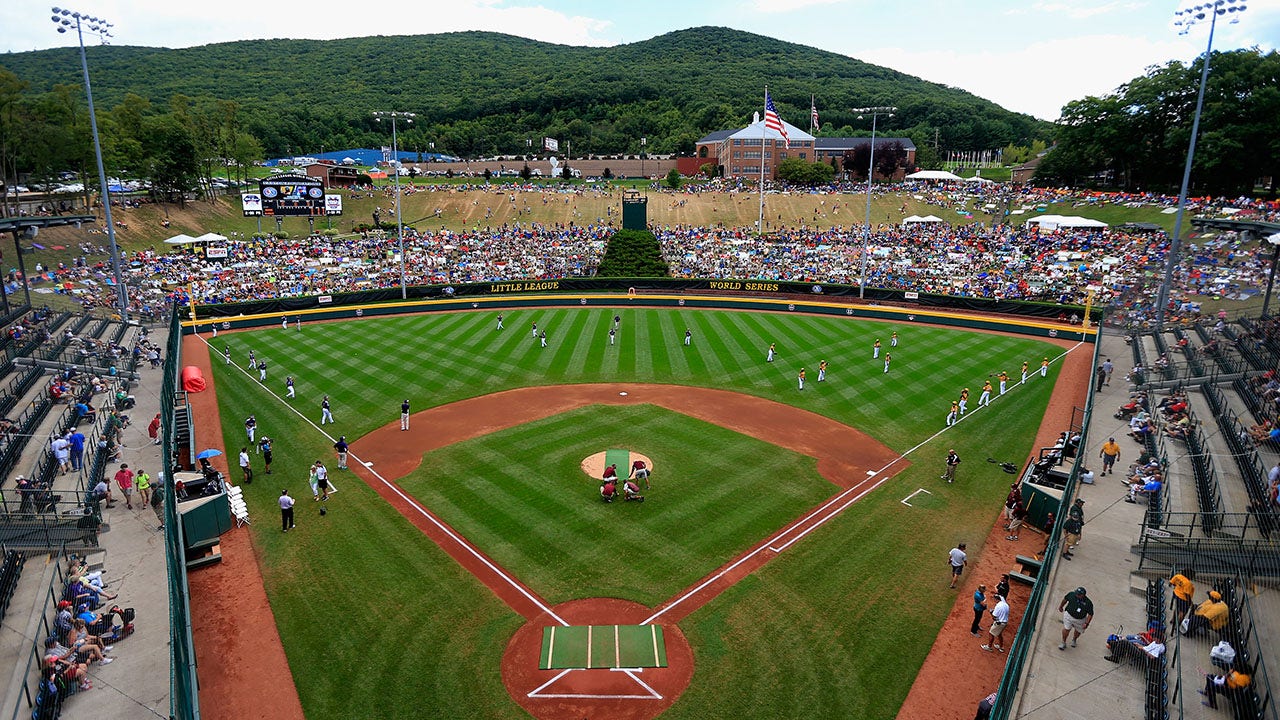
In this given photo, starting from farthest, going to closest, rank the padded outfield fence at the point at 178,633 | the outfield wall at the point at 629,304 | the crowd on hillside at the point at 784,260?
the crowd on hillside at the point at 784,260, the outfield wall at the point at 629,304, the padded outfield fence at the point at 178,633

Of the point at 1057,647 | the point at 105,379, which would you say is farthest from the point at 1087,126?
the point at 105,379

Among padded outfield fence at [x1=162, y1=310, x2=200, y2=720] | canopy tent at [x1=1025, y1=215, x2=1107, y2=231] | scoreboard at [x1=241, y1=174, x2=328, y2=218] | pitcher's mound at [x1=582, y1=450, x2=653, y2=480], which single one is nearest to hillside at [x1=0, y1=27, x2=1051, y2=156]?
scoreboard at [x1=241, y1=174, x2=328, y2=218]

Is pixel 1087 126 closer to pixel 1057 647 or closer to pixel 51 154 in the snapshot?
pixel 1057 647

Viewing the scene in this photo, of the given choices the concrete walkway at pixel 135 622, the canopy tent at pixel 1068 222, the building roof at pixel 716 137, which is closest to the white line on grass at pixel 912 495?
the concrete walkway at pixel 135 622

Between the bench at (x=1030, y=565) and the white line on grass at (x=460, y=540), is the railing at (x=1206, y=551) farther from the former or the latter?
the white line on grass at (x=460, y=540)

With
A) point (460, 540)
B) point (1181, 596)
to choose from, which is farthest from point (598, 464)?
point (1181, 596)

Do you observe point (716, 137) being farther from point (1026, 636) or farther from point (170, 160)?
point (1026, 636)
